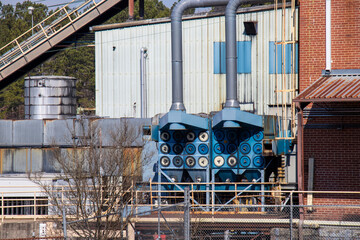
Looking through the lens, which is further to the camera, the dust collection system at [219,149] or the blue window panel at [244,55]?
the blue window panel at [244,55]

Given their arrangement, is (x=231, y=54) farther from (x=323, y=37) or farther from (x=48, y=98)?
(x=48, y=98)

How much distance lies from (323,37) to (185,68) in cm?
1055

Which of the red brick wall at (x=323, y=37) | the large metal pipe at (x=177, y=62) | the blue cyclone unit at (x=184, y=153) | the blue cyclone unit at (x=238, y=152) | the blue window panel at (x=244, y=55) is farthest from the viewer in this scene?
the blue window panel at (x=244, y=55)

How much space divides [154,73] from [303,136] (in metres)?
12.0

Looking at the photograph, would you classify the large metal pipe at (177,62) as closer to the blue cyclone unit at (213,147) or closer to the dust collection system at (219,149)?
the dust collection system at (219,149)

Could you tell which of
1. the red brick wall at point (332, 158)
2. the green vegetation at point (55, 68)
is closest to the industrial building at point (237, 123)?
the red brick wall at point (332, 158)

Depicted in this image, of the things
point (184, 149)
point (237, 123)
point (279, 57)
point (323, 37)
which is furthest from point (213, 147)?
point (279, 57)

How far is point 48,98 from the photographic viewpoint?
33438mm

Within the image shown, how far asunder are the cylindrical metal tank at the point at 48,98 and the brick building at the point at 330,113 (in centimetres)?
1576

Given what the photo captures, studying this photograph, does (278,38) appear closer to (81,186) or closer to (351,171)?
(351,171)

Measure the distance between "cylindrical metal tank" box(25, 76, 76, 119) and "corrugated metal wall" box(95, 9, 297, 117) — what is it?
85.4 inches

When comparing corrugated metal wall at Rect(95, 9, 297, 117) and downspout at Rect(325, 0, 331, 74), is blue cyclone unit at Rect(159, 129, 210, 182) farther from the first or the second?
downspout at Rect(325, 0, 331, 74)

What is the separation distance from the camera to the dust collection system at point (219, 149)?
80.6 feet

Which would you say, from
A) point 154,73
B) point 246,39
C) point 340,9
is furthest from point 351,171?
point 154,73
